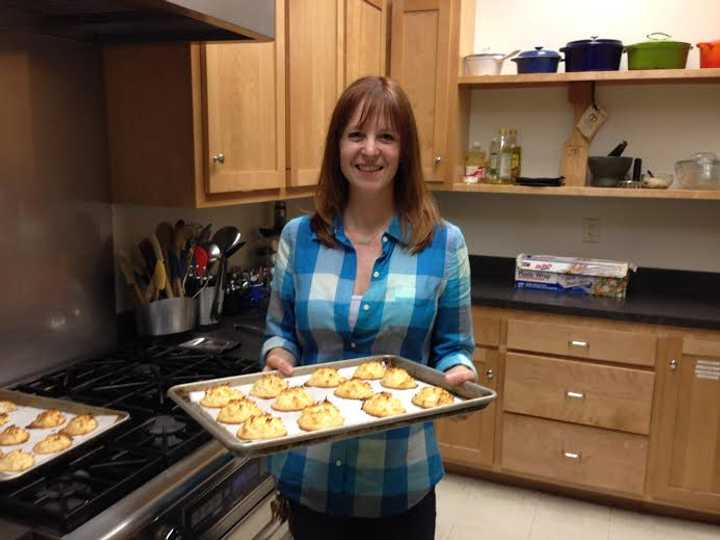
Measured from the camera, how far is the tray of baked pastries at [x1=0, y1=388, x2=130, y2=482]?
3.64 feet

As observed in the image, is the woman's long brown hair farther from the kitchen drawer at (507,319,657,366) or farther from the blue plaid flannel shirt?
the kitchen drawer at (507,319,657,366)

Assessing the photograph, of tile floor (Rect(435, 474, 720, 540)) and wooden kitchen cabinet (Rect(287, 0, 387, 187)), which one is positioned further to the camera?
tile floor (Rect(435, 474, 720, 540))

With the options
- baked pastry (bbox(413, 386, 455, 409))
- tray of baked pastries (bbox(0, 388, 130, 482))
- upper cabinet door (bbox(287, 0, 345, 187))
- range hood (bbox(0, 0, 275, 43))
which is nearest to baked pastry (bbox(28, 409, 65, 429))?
tray of baked pastries (bbox(0, 388, 130, 482))

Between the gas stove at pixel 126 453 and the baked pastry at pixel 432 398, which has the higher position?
the baked pastry at pixel 432 398

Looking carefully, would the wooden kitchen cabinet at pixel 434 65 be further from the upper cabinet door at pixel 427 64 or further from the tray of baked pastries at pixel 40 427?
the tray of baked pastries at pixel 40 427

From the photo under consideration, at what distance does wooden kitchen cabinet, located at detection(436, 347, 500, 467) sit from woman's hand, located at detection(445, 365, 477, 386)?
4.78 ft

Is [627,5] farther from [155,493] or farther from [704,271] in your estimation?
[155,493]

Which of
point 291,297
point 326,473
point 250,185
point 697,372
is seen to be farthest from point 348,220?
point 697,372

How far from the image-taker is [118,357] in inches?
70.5

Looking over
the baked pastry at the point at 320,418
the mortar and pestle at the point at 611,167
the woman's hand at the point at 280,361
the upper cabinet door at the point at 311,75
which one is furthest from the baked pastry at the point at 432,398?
the mortar and pestle at the point at 611,167

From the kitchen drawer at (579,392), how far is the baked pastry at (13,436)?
1924mm

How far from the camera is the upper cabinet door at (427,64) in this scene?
2.85 metres

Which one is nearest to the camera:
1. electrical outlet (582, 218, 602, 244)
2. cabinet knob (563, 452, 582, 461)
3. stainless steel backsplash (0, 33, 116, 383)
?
stainless steel backsplash (0, 33, 116, 383)

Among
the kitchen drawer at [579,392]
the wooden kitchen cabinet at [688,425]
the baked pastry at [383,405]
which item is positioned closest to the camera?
the baked pastry at [383,405]
